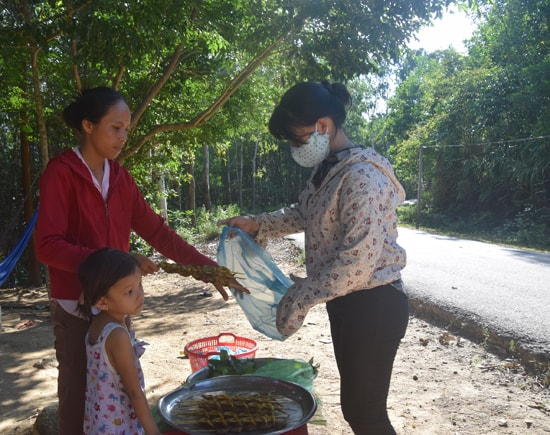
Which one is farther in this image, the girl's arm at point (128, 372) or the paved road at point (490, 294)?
the paved road at point (490, 294)

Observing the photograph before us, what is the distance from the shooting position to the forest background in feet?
16.4

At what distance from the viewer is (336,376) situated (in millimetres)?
4172

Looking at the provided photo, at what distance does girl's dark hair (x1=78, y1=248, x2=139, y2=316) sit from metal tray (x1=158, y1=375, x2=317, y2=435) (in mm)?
519

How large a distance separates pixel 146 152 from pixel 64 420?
6.11 m

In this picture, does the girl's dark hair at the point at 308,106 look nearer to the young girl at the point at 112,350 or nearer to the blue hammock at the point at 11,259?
the young girl at the point at 112,350

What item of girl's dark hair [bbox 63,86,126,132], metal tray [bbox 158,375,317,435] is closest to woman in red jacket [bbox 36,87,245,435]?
girl's dark hair [bbox 63,86,126,132]

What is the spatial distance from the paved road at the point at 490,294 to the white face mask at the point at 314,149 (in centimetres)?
289

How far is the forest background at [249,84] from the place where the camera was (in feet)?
16.4

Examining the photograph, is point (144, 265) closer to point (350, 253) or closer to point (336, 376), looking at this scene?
point (350, 253)

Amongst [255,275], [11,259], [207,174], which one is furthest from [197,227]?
[255,275]

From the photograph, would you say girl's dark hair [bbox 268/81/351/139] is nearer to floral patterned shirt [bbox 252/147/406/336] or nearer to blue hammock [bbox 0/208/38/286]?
floral patterned shirt [bbox 252/147/406/336]

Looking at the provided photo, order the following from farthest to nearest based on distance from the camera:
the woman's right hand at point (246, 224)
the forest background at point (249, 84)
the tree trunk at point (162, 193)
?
the tree trunk at point (162, 193)
the forest background at point (249, 84)
the woman's right hand at point (246, 224)

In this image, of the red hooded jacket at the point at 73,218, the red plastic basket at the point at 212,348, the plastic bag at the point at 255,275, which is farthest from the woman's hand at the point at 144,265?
the red plastic basket at the point at 212,348

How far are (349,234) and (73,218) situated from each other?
1048mm
